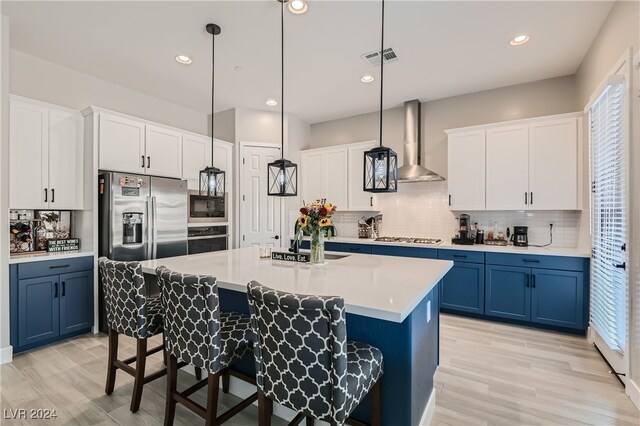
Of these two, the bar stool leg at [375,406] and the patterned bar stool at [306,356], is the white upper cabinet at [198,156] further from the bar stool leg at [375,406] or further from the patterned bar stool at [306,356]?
the bar stool leg at [375,406]

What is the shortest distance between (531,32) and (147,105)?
476 centimetres

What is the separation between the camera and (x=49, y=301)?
311 cm

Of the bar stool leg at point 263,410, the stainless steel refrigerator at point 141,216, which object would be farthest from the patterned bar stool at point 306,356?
the stainless steel refrigerator at point 141,216

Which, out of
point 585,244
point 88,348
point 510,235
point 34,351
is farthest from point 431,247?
point 34,351

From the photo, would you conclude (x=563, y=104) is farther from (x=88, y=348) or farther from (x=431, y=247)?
(x=88, y=348)

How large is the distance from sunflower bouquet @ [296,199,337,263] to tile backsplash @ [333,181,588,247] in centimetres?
270

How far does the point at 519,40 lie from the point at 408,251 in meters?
2.63

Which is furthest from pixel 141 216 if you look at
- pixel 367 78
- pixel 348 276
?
pixel 367 78

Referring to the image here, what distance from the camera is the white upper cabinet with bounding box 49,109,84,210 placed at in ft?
10.8

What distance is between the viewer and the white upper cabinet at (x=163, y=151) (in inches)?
154

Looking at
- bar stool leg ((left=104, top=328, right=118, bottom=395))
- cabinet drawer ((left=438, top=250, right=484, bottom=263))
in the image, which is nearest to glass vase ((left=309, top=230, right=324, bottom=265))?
bar stool leg ((left=104, top=328, right=118, bottom=395))

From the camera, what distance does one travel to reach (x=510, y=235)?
4.12 meters

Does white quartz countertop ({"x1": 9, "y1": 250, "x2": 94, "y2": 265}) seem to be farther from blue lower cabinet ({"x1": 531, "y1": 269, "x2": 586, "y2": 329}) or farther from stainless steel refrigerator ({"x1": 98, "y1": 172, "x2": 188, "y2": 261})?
blue lower cabinet ({"x1": 531, "y1": 269, "x2": 586, "y2": 329})

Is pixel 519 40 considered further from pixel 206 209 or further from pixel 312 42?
pixel 206 209
